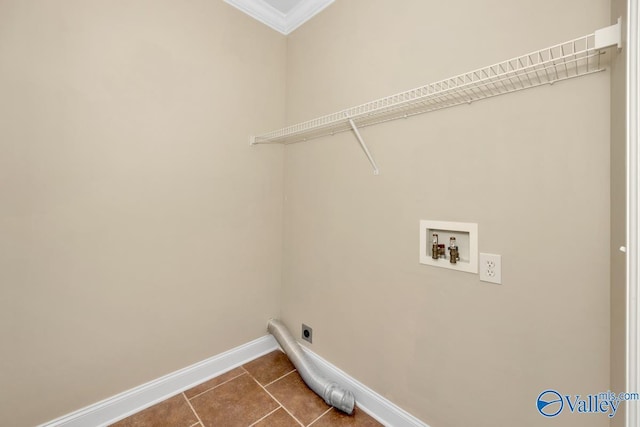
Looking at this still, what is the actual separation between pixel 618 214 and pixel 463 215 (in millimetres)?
468

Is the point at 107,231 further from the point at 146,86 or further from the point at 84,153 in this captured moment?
the point at 146,86

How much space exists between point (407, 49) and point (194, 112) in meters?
1.34

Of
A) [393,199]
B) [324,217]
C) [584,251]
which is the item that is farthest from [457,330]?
[324,217]

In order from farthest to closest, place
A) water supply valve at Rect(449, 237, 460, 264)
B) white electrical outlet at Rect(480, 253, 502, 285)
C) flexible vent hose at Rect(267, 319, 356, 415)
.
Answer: flexible vent hose at Rect(267, 319, 356, 415) → water supply valve at Rect(449, 237, 460, 264) → white electrical outlet at Rect(480, 253, 502, 285)

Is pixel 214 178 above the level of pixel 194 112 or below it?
below

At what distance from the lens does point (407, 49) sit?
1.38 meters

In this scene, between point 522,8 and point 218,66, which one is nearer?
point 522,8

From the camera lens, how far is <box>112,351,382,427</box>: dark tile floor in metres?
1.44

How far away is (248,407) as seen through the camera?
60.7 inches

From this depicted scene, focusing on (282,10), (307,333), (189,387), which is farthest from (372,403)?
(282,10)

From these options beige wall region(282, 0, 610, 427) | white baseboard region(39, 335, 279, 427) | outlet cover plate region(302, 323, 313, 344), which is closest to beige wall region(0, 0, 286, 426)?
white baseboard region(39, 335, 279, 427)

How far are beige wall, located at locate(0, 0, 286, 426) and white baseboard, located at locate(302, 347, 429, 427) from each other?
678 mm

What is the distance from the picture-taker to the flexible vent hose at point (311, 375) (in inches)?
59.0

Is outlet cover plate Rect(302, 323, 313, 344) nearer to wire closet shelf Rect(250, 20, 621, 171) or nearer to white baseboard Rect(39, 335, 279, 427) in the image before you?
white baseboard Rect(39, 335, 279, 427)
